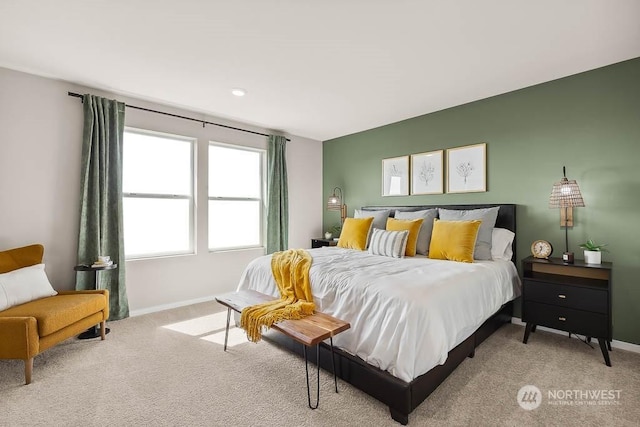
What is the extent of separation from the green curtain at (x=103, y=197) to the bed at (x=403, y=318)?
1883 millimetres

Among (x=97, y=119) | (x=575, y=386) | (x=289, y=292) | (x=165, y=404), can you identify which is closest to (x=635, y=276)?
(x=575, y=386)

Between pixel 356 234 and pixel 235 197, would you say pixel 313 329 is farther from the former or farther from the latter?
pixel 235 197

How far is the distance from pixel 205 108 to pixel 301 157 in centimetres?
189

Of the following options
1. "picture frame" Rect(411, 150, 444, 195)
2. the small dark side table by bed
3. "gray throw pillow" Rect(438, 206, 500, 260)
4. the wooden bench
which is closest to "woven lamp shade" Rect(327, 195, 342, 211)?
"picture frame" Rect(411, 150, 444, 195)

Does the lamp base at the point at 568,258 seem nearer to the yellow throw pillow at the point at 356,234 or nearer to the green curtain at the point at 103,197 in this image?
the yellow throw pillow at the point at 356,234

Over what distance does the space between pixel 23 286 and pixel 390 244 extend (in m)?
3.42

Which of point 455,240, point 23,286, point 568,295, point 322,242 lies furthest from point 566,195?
point 23,286

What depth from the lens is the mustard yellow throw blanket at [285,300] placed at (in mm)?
2166

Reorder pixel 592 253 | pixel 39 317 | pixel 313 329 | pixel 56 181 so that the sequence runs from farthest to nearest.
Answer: pixel 56 181 → pixel 592 253 → pixel 39 317 → pixel 313 329

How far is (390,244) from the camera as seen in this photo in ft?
11.0

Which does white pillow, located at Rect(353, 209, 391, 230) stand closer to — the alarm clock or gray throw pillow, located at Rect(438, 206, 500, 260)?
gray throw pillow, located at Rect(438, 206, 500, 260)

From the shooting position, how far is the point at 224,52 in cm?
254

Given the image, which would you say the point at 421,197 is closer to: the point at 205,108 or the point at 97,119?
the point at 205,108

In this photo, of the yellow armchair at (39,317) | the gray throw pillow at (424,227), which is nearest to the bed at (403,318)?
the gray throw pillow at (424,227)
